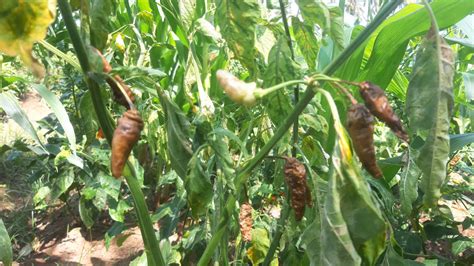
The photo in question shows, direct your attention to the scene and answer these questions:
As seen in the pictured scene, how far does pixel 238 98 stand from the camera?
0.49m

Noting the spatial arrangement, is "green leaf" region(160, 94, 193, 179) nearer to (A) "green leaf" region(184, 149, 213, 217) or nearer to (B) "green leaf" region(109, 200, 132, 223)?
(A) "green leaf" region(184, 149, 213, 217)

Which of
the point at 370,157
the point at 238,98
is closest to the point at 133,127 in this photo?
the point at 238,98

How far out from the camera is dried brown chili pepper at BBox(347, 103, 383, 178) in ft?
1.70

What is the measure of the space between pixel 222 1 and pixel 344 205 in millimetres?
345

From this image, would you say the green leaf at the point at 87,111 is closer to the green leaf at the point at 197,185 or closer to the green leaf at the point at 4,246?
the green leaf at the point at 197,185

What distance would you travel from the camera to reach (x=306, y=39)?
0.78 m

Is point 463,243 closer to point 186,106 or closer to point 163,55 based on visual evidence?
point 186,106

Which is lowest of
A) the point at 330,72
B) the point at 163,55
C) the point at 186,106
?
the point at 186,106

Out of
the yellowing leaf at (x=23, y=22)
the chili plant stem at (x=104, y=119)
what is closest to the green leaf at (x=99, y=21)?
the chili plant stem at (x=104, y=119)

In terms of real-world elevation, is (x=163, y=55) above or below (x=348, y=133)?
below

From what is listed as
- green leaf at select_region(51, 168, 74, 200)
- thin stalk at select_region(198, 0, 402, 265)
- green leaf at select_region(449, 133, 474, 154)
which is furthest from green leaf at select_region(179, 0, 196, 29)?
green leaf at select_region(51, 168, 74, 200)

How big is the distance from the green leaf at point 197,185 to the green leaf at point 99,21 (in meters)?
0.23

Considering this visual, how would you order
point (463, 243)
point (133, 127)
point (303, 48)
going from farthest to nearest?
point (463, 243)
point (303, 48)
point (133, 127)

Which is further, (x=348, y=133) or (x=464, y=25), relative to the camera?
(x=464, y=25)
